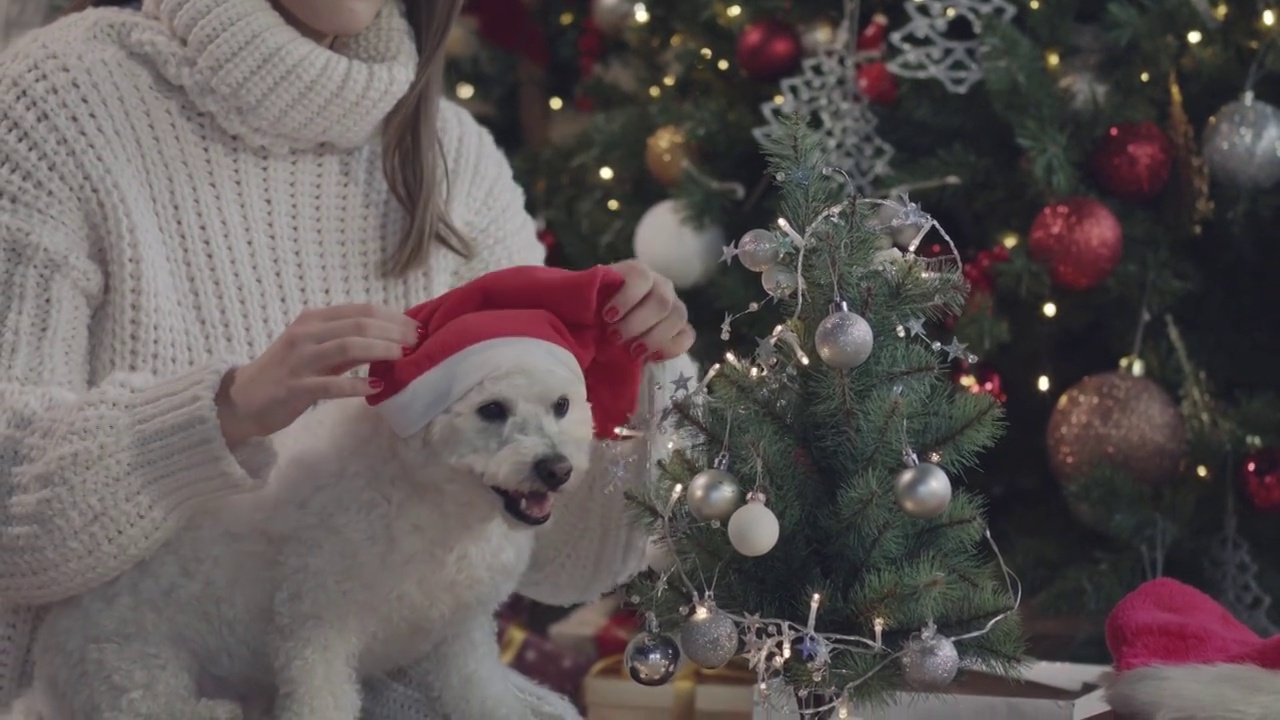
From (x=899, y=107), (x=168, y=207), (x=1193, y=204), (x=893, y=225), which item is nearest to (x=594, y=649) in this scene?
(x=899, y=107)

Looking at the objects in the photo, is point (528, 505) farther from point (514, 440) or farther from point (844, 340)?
point (844, 340)

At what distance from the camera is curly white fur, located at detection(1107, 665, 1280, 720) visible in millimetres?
876

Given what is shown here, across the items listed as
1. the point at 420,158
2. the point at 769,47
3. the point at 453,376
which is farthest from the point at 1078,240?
the point at 453,376

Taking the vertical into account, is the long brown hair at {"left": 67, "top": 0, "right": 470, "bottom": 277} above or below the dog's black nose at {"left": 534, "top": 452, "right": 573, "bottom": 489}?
below

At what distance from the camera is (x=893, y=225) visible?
3.18 ft

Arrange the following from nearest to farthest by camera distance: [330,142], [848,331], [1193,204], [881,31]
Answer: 1. [848,331]
2. [330,142]
3. [1193,204]
4. [881,31]

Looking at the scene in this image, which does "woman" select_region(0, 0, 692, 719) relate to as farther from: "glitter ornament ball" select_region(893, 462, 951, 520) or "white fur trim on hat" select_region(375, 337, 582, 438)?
"glitter ornament ball" select_region(893, 462, 951, 520)

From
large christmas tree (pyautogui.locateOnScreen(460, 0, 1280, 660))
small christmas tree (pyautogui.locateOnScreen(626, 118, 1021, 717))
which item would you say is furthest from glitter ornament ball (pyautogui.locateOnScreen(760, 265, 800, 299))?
→ large christmas tree (pyautogui.locateOnScreen(460, 0, 1280, 660))

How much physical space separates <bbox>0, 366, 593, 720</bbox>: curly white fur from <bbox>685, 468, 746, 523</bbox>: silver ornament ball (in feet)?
0.25

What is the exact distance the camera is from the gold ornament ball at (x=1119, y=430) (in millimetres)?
1797

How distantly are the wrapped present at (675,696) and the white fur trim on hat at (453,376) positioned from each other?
0.62 m

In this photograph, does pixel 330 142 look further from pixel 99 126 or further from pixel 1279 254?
pixel 1279 254

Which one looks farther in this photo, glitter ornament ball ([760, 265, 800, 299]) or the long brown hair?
the long brown hair

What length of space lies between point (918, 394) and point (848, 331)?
0.30ft
